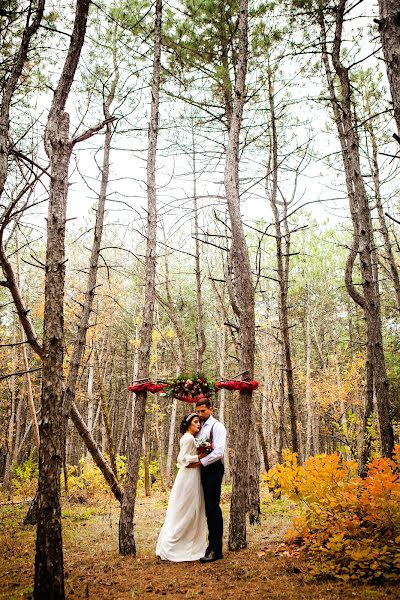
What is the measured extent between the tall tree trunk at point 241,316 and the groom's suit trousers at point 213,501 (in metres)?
0.23

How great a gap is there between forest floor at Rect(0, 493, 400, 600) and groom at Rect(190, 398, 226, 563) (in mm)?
186

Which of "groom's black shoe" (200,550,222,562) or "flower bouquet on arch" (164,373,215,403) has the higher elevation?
"flower bouquet on arch" (164,373,215,403)

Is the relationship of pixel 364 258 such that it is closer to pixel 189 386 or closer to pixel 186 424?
pixel 189 386

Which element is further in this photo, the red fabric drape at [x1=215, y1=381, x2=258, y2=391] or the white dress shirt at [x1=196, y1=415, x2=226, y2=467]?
the red fabric drape at [x1=215, y1=381, x2=258, y2=391]

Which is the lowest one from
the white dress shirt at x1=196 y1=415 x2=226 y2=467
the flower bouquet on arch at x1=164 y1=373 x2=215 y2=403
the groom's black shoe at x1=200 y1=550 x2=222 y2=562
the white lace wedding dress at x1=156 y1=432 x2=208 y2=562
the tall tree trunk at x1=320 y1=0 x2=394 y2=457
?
the groom's black shoe at x1=200 y1=550 x2=222 y2=562

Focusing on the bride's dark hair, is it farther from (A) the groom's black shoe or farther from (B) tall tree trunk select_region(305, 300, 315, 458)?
(B) tall tree trunk select_region(305, 300, 315, 458)

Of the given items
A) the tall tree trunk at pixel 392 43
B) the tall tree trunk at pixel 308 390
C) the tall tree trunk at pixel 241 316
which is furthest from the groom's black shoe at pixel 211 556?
the tall tree trunk at pixel 308 390

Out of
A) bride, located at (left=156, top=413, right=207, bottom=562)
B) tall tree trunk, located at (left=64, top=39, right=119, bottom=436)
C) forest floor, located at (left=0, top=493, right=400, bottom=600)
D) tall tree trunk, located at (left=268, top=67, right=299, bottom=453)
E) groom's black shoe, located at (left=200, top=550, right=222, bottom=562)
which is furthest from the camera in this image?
tall tree trunk, located at (left=268, top=67, right=299, bottom=453)

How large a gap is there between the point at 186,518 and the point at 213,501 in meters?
0.37

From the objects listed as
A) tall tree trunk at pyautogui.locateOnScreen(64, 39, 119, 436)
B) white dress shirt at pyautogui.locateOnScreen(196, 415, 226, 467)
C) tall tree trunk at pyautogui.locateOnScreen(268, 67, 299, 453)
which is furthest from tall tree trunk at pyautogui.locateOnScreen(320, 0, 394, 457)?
tall tree trunk at pyautogui.locateOnScreen(64, 39, 119, 436)

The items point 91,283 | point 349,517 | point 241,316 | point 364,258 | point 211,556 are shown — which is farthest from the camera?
point 91,283

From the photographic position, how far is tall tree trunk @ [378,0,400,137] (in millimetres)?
3219

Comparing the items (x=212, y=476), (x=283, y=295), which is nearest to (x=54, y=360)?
(x=212, y=476)

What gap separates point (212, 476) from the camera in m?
4.79
